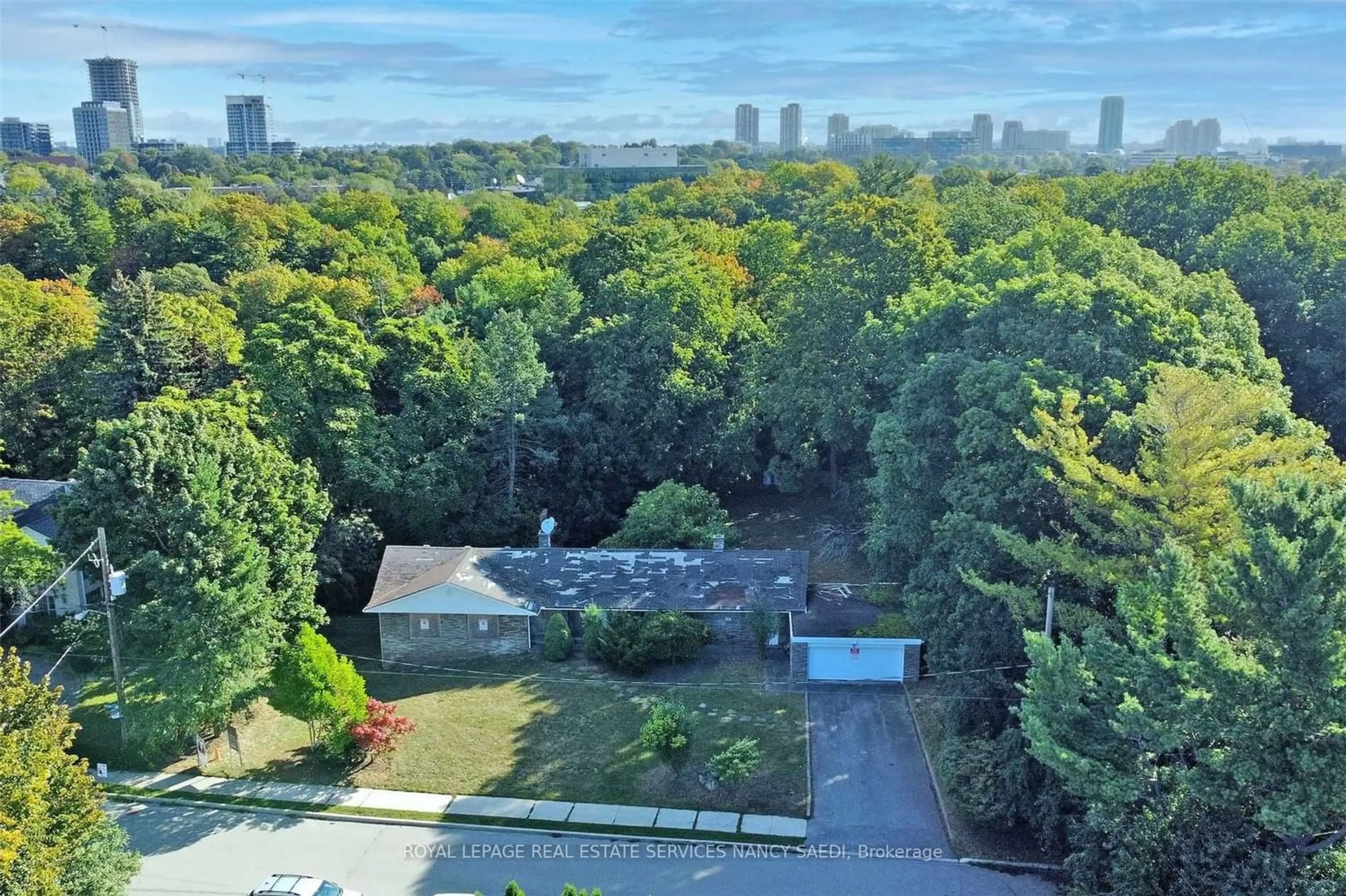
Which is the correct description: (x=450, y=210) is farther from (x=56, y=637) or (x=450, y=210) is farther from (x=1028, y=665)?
(x=1028, y=665)

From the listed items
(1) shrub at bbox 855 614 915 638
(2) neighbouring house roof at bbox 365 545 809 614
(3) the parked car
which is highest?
(2) neighbouring house roof at bbox 365 545 809 614

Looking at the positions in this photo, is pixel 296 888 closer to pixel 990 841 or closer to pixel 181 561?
pixel 181 561

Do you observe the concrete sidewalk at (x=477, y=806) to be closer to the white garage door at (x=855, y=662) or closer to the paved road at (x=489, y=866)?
the paved road at (x=489, y=866)

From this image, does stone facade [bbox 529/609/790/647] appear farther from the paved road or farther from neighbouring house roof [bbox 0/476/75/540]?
neighbouring house roof [bbox 0/476/75/540]

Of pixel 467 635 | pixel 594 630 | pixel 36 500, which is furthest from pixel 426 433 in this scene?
pixel 36 500

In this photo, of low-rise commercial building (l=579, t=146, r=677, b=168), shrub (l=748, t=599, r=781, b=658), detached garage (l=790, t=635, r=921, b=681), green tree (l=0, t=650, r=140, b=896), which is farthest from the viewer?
low-rise commercial building (l=579, t=146, r=677, b=168)

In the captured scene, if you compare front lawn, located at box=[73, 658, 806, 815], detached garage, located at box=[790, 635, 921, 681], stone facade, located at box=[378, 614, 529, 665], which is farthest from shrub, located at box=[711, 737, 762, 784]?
stone facade, located at box=[378, 614, 529, 665]

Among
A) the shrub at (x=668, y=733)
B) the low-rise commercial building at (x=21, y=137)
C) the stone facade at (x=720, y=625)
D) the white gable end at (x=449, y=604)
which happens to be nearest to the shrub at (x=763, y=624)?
the stone facade at (x=720, y=625)
